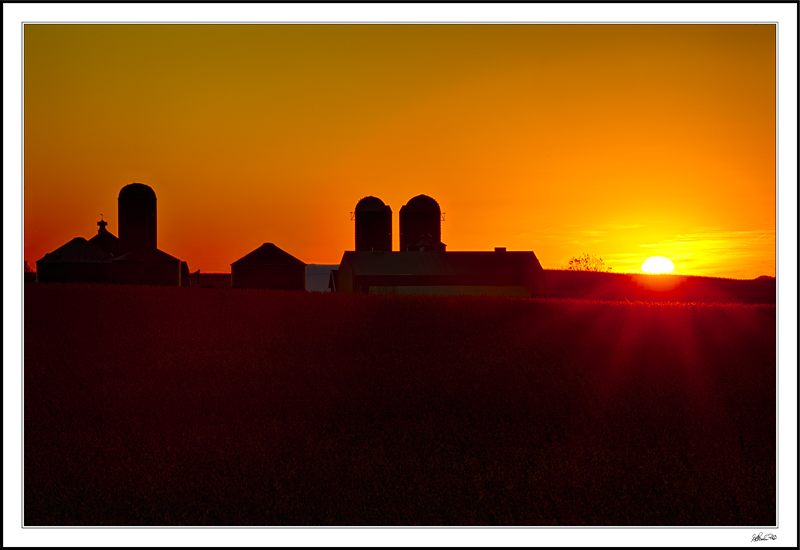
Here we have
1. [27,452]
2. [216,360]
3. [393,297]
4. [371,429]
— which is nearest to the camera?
[27,452]

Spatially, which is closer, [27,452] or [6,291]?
[6,291]

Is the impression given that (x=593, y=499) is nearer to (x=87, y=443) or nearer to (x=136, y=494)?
(x=136, y=494)

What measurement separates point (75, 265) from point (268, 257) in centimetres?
1122

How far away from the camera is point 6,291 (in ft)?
24.8

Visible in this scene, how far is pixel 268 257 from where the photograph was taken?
44.1m

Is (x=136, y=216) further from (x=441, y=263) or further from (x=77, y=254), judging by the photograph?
(x=441, y=263)

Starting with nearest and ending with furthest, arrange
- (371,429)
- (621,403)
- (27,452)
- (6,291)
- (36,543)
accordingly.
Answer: (36,543)
(6,291)
(27,452)
(371,429)
(621,403)

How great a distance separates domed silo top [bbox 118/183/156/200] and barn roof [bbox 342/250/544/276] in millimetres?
13355

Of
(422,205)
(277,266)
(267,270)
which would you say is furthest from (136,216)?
(422,205)

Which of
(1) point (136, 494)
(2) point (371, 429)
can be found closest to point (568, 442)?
(2) point (371, 429)

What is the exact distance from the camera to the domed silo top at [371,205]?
180ft

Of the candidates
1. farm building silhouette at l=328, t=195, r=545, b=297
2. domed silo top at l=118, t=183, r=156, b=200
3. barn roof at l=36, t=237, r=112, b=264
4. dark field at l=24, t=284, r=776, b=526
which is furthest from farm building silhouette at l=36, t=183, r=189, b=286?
dark field at l=24, t=284, r=776, b=526

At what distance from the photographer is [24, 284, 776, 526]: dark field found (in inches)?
307

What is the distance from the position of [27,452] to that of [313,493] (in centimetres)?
435
